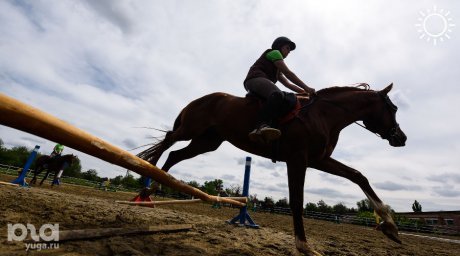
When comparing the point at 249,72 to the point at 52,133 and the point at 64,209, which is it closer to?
the point at 52,133

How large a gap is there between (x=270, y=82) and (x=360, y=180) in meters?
1.96

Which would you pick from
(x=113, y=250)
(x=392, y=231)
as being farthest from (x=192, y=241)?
(x=392, y=231)

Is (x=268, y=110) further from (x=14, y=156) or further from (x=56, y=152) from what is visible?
(x=14, y=156)

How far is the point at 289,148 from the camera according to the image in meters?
3.21

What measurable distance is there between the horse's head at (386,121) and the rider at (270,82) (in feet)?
4.05

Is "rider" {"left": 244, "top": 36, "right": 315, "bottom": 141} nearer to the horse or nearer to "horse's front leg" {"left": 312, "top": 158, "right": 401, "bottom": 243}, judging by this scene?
the horse

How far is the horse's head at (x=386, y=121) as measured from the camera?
4.05m

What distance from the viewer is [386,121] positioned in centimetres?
405

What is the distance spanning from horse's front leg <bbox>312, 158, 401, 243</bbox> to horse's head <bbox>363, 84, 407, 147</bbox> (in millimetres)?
997

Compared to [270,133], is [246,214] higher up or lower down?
lower down

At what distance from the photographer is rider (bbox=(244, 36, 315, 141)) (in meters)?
3.13

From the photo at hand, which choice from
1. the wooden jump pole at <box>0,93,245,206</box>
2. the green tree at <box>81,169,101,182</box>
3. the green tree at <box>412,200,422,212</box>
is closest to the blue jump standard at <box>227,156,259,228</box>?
the wooden jump pole at <box>0,93,245,206</box>

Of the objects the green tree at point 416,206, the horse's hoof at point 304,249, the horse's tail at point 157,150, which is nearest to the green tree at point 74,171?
the horse's tail at point 157,150

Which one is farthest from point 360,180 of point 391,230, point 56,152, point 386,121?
point 56,152
